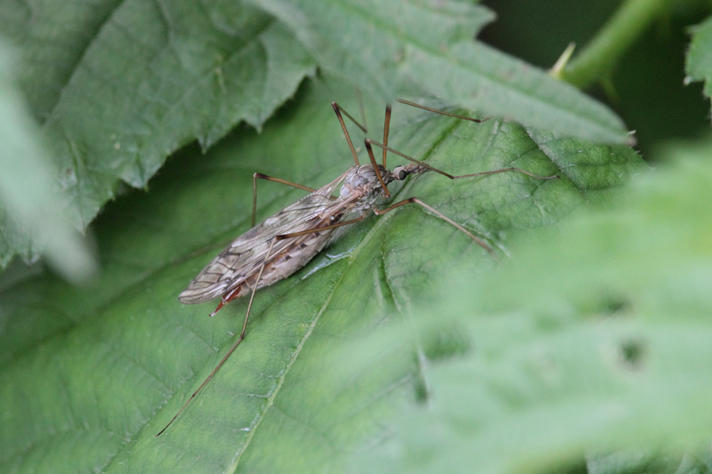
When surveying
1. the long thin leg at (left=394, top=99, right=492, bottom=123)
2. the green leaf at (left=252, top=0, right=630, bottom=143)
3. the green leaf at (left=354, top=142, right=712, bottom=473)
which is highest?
the green leaf at (left=252, top=0, right=630, bottom=143)

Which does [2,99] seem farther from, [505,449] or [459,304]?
[505,449]

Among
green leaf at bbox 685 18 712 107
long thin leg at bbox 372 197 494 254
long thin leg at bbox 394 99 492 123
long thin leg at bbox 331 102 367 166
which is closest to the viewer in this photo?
long thin leg at bbox 372 197 494 254

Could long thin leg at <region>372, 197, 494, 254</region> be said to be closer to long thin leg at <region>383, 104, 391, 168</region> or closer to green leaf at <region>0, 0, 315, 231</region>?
long thin leg at <region>383, 104, 391, 168</region>

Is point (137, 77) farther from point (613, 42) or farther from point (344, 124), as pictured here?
point (613, 42)

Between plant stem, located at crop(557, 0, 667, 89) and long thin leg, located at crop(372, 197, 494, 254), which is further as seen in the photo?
plant stem, located at crop(557, 0, 667, 89)

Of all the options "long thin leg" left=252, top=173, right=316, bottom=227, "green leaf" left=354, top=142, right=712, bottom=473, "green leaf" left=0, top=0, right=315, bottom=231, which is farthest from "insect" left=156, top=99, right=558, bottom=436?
"green leaf" left=354, top=142, right=712, bottom=473

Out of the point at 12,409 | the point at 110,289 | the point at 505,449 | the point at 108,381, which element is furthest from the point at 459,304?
the point at 12,409
